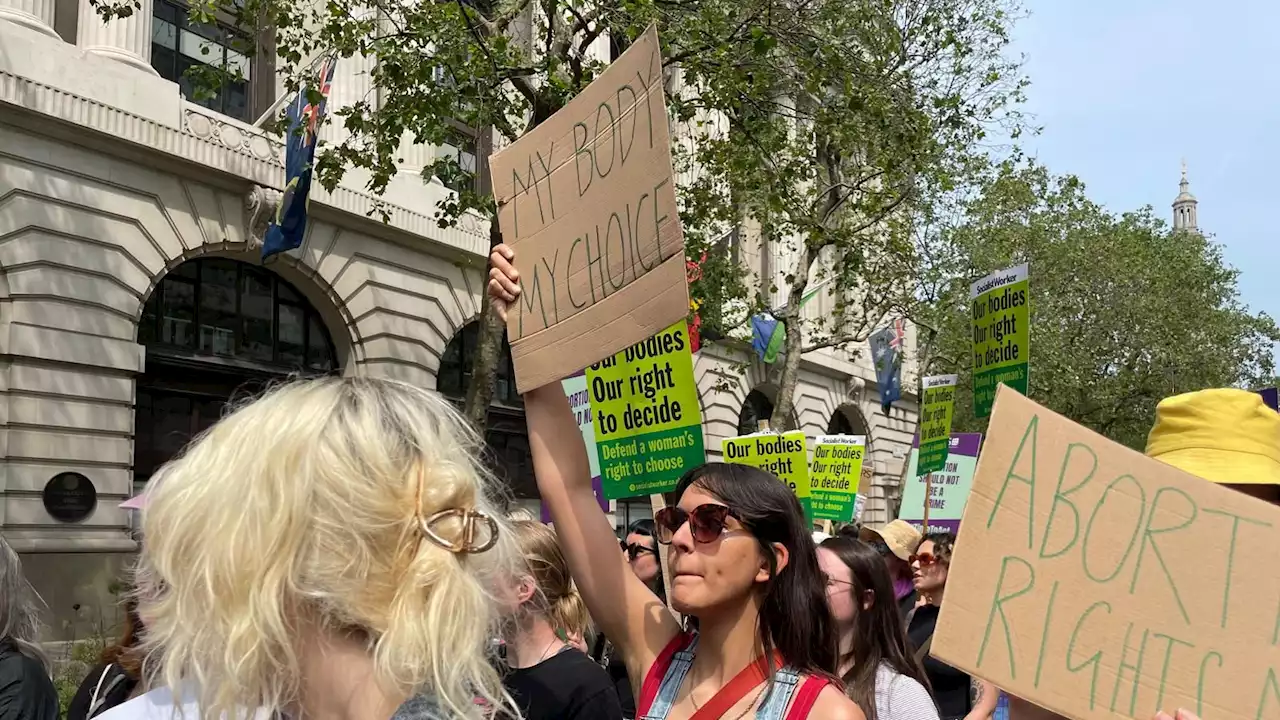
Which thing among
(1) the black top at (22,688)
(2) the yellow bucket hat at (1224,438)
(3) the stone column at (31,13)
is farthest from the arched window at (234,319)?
(2) the yellow bucket hat at (1224,438)

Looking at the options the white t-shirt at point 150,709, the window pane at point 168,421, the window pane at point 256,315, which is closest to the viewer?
the white t-shirt at point 150,709

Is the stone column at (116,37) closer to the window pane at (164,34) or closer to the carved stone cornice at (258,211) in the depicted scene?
the window pane at (164,34)

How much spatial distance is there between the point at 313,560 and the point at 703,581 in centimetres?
136

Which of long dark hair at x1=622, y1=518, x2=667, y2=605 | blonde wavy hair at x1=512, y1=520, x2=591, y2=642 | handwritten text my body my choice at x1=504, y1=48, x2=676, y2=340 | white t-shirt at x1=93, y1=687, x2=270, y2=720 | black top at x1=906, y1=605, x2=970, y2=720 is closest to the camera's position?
white t-shirt at x1=93, y1=687, x2=270, y2=720

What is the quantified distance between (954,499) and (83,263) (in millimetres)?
9955

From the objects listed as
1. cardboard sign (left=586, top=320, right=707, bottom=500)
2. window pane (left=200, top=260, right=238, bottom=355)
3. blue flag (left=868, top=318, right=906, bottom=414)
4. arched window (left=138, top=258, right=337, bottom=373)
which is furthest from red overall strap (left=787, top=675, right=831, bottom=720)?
blue flag (left=868, top=318, right=906, bottom=414)

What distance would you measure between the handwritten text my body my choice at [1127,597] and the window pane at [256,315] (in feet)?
49.5

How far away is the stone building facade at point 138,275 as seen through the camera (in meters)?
12.6

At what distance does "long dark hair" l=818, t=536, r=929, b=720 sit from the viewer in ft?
13.8

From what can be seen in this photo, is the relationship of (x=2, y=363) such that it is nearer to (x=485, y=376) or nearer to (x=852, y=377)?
(x=485, y=376)

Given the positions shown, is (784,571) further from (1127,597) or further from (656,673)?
(1127,597)

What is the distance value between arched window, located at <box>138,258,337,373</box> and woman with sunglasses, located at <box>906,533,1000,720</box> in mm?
10857

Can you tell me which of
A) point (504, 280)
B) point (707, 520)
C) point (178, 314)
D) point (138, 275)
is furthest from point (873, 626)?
point (178, 314)

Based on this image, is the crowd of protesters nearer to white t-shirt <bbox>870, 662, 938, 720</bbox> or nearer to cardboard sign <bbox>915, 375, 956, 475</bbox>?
white t-shirt <bbox>870, 662, 938, 720</bbox>
